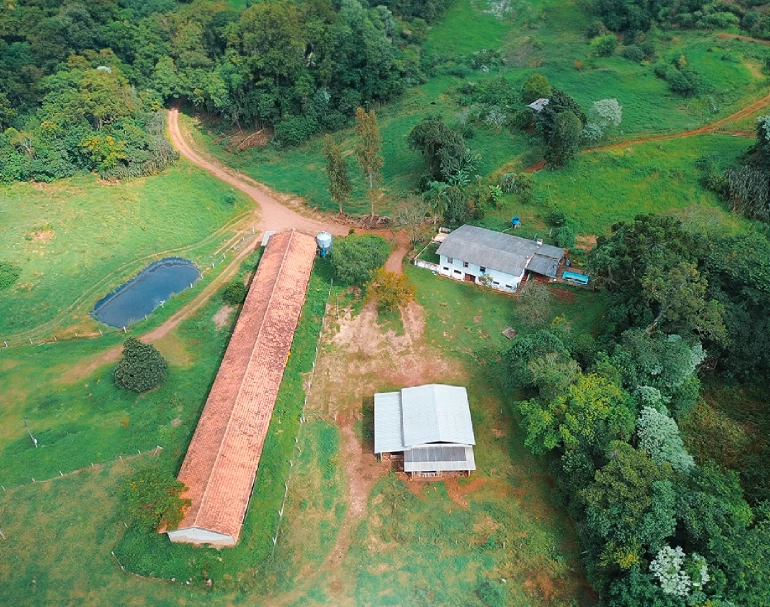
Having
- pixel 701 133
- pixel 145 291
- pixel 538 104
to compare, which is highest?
pixel 538 104

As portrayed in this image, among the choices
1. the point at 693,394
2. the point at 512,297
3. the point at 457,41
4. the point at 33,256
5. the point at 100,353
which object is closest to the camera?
the point at 693,394

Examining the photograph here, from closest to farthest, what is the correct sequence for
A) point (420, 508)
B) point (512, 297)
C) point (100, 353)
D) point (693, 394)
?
Answer: point (420, 508) < point (693, 394) < point (100, 353) < point (512, 297)

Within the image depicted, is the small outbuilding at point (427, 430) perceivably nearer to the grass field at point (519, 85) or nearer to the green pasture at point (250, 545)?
the green pasture at point (250, 545)

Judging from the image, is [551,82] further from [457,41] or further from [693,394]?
[693,394]

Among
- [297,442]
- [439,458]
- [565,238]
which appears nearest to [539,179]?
[565,238]

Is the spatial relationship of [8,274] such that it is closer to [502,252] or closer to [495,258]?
[495,258]

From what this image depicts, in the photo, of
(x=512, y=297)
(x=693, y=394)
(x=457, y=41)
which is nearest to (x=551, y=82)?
(x=457, y=41)
